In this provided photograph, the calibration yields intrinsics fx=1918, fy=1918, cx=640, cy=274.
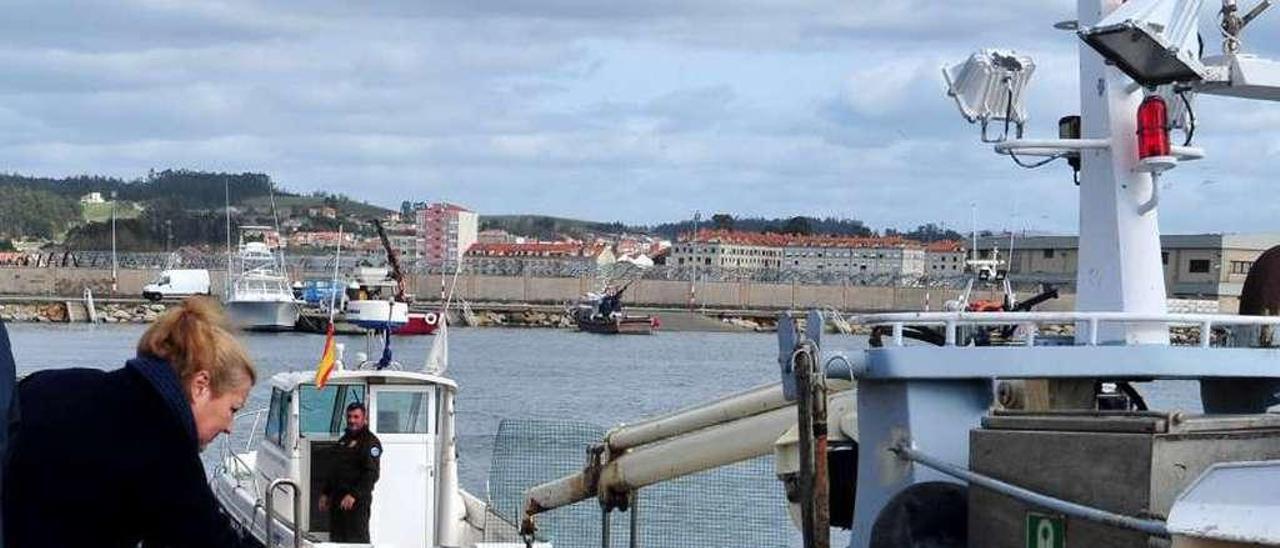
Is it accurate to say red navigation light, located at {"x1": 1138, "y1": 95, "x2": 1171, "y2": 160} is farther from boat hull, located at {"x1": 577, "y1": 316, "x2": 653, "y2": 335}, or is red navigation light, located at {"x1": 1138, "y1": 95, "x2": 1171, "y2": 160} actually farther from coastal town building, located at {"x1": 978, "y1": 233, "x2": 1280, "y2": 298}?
boat hull, located at {"x1": 577, "y1": 316, "x2": 653, "y2": 335}

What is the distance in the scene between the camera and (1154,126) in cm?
1027

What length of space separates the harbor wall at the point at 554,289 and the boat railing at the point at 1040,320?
11382 centimetres

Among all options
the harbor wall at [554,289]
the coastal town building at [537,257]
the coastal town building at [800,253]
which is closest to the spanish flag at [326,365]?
the harbor wall at [554,289]

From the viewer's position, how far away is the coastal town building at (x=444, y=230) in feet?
182

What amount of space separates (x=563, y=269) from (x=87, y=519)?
497 feet

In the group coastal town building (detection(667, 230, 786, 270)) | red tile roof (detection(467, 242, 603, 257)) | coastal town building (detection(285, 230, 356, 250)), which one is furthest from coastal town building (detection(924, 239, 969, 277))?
coastal town building (detection(285, 230, 356, 250))

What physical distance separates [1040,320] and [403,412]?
10025mm

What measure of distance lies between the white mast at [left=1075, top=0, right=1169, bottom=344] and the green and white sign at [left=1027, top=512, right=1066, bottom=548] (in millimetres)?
2908

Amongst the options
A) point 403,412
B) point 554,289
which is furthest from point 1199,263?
point 554,289

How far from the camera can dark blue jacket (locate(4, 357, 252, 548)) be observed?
13.3ft

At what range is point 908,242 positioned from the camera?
14600 centimetres

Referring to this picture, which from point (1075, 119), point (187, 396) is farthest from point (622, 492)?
point (187, 396)

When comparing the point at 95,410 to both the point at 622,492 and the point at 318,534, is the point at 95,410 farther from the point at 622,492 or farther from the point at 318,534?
the point at 318,534

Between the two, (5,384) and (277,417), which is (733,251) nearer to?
(277,417)
